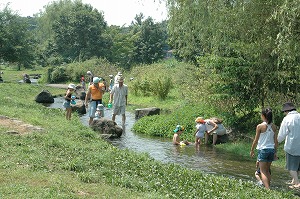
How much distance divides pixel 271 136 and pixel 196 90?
12.2m

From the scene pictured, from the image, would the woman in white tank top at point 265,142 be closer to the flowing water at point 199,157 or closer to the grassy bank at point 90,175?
the grassy bank at point 90,175

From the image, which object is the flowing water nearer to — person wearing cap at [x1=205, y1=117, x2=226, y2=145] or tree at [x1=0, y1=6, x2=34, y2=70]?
person wearing cap at [x1=205, y1=117, x2=226, y2=145]

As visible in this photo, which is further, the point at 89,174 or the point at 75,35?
the point at 75,35

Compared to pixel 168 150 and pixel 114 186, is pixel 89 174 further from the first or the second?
pixel 168 150

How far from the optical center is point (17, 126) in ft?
44.7

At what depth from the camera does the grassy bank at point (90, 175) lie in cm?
753

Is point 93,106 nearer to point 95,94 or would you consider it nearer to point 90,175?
point 95,94

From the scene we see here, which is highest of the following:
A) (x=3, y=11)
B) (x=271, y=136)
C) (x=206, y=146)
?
(x=3, y=11)

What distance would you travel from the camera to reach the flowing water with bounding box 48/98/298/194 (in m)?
12.3

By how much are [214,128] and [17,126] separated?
706 centimetres

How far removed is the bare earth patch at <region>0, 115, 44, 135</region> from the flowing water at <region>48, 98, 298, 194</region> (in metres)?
3.13

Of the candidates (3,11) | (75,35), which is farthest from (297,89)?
(75,35)

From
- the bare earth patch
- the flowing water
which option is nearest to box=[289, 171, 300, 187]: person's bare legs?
the flowing water

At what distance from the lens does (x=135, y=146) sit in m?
16.0
